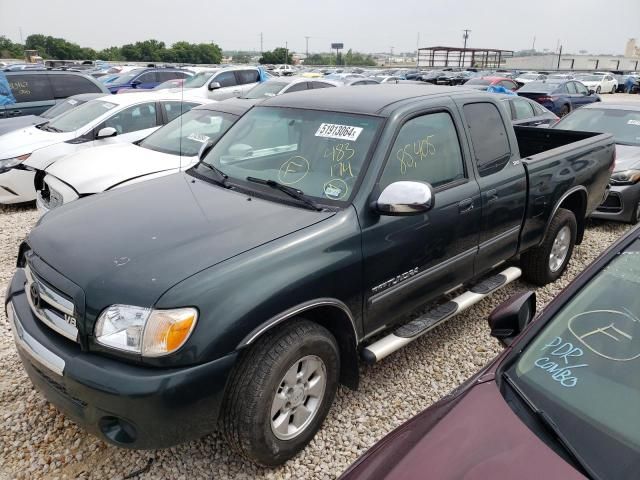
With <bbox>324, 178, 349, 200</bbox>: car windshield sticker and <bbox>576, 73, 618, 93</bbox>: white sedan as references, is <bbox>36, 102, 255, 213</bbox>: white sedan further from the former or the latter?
<bbox>576, 73, 618, 93</bbox>: white sedan

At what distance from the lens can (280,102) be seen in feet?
12.1

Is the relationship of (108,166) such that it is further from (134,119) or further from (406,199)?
(406,199)

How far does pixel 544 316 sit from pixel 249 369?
132 centimetres

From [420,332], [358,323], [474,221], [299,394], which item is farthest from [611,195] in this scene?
[299,394]

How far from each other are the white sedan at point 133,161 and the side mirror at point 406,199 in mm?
2391

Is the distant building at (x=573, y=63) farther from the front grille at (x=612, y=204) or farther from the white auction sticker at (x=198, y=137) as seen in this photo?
the white auction sticker at (x=198, y=137)

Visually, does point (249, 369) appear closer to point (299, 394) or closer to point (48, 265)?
point (299, 394)

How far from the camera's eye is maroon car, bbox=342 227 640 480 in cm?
147

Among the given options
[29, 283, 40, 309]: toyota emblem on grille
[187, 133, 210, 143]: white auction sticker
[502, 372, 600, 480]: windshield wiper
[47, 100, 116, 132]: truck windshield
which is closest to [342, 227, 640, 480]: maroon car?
[502, 372, 600, 480]: windshield wiper

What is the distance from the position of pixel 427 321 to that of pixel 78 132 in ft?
20.1

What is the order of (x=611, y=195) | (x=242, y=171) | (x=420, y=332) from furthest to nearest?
1. (x=611, y=195)
2. (x=242, y=171)
3. (x=420, y=332)

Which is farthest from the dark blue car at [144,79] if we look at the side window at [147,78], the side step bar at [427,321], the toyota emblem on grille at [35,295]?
the toyota emblem on grille at [35,295]

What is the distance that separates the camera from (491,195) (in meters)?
3.65

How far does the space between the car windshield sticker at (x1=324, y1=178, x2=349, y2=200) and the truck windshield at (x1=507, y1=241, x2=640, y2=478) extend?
1.35 meters
